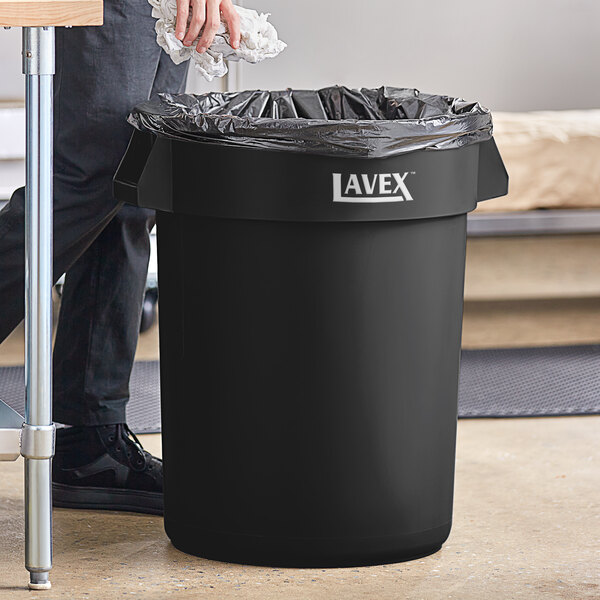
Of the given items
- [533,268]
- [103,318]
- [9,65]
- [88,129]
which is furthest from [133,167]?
[9,65]

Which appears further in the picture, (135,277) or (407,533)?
(135,277)

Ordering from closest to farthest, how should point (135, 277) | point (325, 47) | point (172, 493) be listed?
point (172, 493), point (135, 277), point (325, 47)

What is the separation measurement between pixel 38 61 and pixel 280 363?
0.48 meters

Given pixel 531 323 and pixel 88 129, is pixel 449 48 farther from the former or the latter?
pixel 88 129

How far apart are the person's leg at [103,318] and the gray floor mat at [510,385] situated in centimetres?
37

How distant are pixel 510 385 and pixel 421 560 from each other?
98 cm

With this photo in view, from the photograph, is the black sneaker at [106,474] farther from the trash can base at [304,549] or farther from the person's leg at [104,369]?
the trash can base at [304,549]

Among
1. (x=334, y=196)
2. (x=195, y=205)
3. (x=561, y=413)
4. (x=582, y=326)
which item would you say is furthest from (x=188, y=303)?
(x=582, y=326)

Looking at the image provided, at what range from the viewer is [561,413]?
7.34ft

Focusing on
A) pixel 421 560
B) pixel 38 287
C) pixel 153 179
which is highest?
pixel 153 179

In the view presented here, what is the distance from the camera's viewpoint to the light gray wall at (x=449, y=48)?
3273 mm

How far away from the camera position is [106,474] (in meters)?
1.72

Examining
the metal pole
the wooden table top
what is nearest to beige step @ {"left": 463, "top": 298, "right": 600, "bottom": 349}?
A: the metal pole

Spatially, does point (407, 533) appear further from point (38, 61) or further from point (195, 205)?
point (38, 61)
